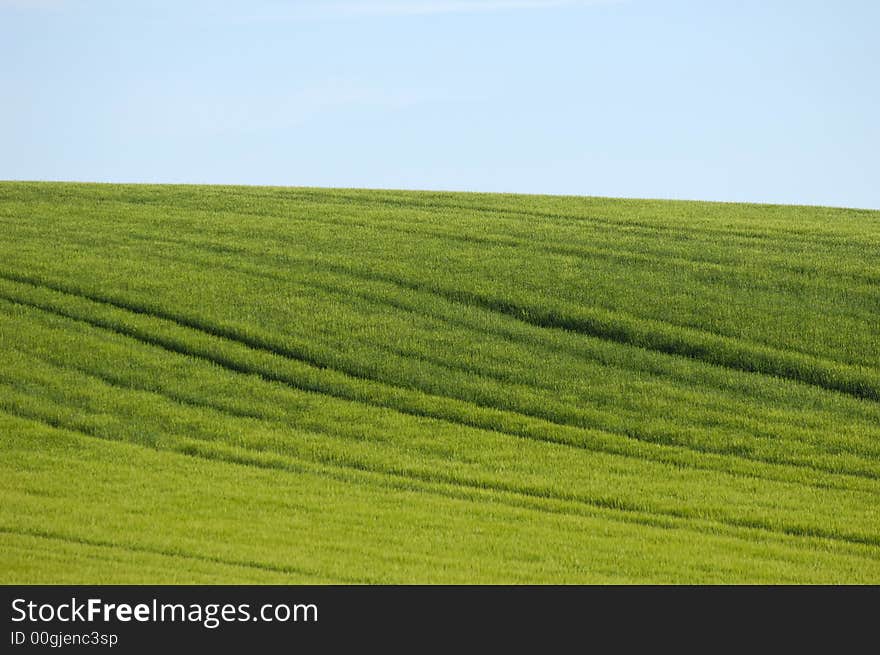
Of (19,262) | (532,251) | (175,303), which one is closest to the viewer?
(175,303)

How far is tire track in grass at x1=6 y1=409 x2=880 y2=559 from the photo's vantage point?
14.3 m

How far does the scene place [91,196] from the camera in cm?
3622

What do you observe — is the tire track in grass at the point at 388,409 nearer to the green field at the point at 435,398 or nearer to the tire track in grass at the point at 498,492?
the green field at the point at 435,398

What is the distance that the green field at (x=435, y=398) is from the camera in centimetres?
1283

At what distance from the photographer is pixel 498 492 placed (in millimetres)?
15469

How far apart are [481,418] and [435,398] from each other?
1.16 m

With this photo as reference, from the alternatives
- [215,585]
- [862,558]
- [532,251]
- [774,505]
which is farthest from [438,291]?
[215,585]

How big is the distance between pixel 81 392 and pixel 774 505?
38.8 feet

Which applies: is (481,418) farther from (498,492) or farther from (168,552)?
(168,552)

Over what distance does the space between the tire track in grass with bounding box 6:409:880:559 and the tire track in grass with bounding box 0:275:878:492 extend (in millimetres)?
2331

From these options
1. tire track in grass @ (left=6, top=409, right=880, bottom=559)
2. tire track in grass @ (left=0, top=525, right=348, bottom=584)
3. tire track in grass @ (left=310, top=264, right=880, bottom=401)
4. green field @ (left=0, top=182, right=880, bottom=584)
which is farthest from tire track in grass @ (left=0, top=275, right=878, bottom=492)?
tire track in grass @ (left=0, top=525, right=348, bottom=584)

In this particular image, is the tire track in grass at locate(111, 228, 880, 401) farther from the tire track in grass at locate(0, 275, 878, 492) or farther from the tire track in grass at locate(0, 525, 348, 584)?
the tire track in grass at locate(0, 525, 348, 584)
